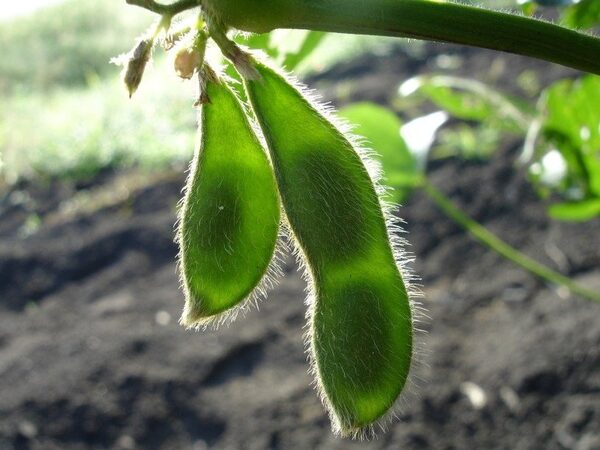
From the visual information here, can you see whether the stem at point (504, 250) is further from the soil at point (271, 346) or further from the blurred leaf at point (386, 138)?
the soil at point (271, 346)

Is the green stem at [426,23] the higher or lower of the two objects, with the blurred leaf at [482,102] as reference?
higher

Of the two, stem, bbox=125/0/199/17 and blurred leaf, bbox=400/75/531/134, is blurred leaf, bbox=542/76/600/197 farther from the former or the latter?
stem, bbox=125/0/199/17

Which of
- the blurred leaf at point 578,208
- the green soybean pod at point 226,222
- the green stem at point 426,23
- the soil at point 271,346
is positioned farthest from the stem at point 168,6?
the soil at point 271,346

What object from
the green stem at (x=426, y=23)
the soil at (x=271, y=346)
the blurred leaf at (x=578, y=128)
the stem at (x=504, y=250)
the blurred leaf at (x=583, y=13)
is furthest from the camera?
the soil at (x=271, y=346)

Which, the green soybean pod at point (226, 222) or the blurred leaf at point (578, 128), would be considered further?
the blurred leaf at point (578, 128)

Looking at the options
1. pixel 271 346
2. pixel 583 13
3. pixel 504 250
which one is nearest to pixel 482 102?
pixel 504 250

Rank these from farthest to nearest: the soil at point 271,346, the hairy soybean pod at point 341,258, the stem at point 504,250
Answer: the soil at point 271,346, the stem at point 504,250, the hairy soybean pod at point 341,258
